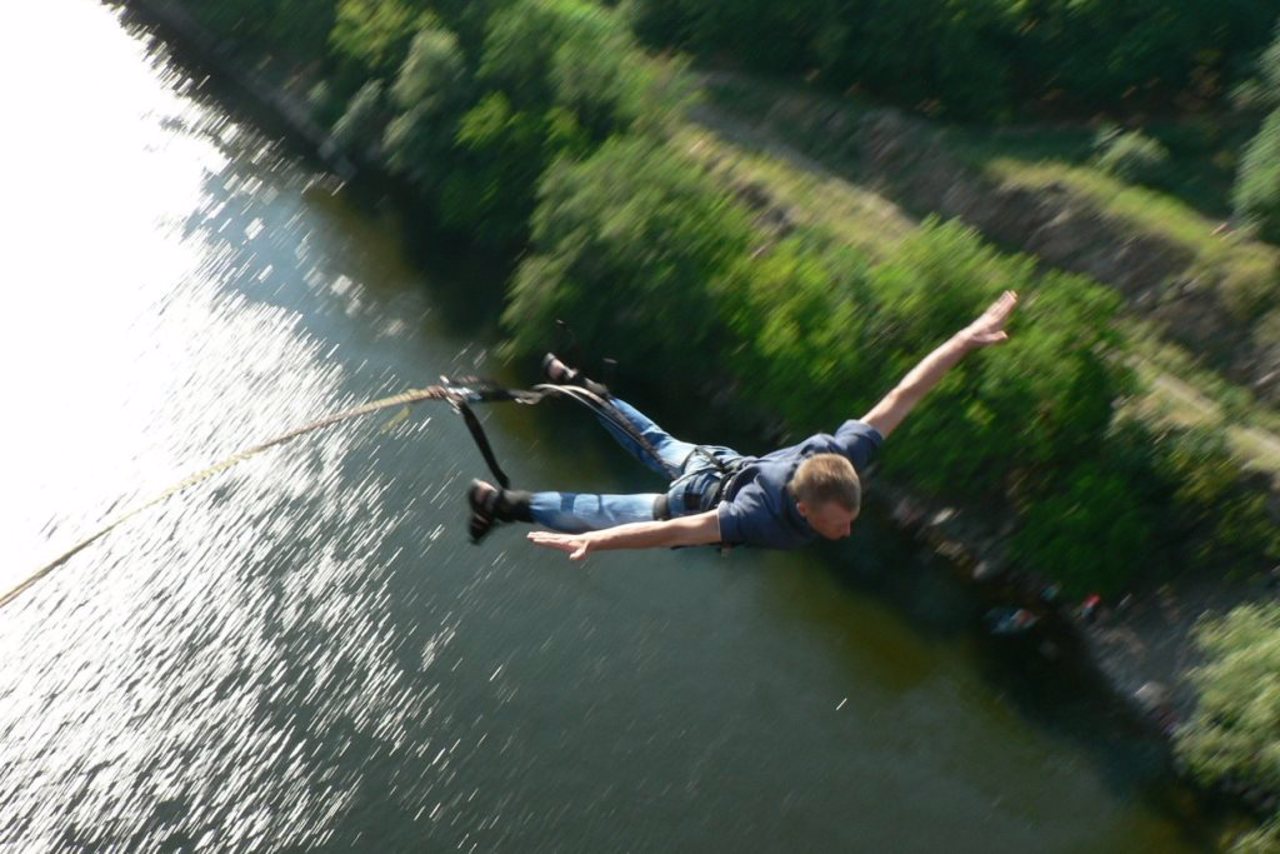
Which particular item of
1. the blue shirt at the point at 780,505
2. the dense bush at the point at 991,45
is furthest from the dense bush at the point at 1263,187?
the blue shirt at the point at 780,505

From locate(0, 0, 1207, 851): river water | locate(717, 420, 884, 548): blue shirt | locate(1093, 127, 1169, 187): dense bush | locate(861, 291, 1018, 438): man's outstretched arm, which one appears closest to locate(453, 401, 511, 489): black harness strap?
locate(717, 420, 884, 548): blue shirt

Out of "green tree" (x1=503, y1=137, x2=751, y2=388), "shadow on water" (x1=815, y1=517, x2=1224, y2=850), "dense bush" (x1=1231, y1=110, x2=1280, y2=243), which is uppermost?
"green tree" (x1=503, y1=137, x2=751, y2=388)

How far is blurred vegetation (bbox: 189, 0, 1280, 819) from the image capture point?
1495cm

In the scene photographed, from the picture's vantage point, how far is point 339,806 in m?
13.6

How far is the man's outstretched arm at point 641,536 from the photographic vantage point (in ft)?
22.1

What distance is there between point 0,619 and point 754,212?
11.1 metres

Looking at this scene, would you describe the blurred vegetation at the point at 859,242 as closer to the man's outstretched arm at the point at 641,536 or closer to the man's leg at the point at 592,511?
the man's leg at the point at 592,511

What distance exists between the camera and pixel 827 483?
6602mm

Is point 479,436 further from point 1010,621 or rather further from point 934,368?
point 1010,621

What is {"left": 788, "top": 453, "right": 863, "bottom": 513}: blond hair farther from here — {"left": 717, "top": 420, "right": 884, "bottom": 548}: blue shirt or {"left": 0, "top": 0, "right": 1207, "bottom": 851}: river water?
{"left": 0, "top": 0, "right": 1207, "bottom": 851}: river water

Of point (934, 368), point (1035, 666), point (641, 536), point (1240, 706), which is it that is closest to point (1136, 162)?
point (1035, 666)

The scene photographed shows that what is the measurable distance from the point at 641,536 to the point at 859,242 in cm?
1212

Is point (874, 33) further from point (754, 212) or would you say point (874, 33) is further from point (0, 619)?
point (0, 619)

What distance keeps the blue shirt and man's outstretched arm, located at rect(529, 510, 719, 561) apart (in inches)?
4.0
